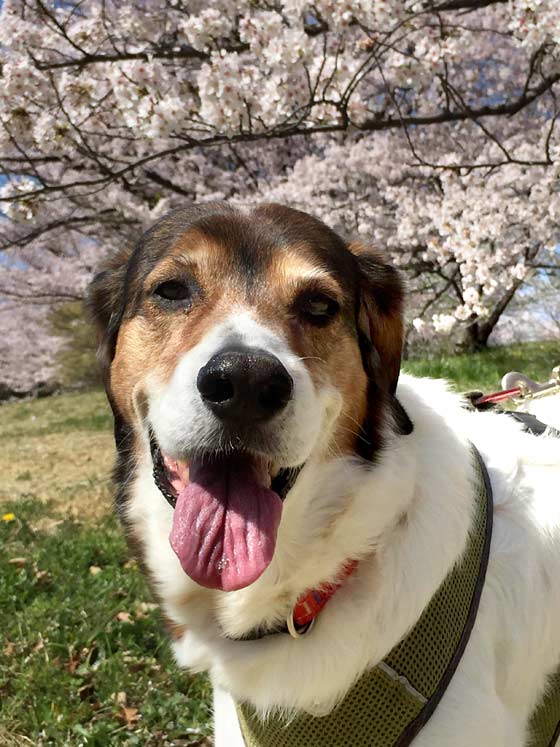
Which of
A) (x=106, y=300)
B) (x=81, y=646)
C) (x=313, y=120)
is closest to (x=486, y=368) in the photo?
(x=313, y=120)

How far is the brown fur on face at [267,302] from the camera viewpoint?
1.91m

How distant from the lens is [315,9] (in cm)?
578

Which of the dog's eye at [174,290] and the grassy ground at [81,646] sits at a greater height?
the dog's eye at [174,290]

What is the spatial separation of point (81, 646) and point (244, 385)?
208 cm

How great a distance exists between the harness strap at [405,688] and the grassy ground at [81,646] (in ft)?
3.35

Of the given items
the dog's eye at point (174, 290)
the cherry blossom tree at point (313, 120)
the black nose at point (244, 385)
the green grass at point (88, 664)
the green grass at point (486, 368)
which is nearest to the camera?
the black nose at point (244, 385)

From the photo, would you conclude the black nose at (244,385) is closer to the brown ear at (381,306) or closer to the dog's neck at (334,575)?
the dog's neck at (334,575)

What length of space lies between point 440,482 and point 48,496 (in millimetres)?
5184

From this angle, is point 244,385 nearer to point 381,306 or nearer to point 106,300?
point 381,306

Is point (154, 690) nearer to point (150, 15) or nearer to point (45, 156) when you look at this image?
point (45, 156)

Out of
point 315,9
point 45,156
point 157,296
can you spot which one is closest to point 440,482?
point 157,296

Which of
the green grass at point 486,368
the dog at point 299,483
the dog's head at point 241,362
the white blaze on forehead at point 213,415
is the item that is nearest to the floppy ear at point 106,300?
the dog's head at point 241,362

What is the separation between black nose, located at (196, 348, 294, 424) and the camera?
1525mm

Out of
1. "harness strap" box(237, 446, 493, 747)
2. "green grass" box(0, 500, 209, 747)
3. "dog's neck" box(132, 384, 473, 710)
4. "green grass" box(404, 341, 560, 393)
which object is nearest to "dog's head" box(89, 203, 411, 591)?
"dog's neck" box(132, 384, 473, 710)
